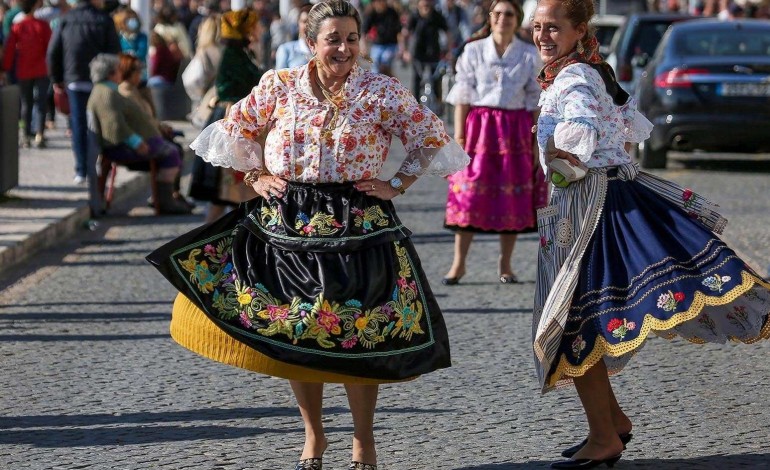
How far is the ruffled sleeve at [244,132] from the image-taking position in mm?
5809

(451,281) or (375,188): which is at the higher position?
(375,188)

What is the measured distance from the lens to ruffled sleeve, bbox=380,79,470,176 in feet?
18.9

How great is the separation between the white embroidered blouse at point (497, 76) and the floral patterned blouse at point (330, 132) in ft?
13.6

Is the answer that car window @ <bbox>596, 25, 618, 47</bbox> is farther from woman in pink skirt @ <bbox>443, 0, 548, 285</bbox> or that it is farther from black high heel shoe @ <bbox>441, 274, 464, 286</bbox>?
black high heel shoe @ <bbox>441, 274, 464, 286</bbox>

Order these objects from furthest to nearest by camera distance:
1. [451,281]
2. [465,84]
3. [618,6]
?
[618,6]
[451,281]
[465,84]

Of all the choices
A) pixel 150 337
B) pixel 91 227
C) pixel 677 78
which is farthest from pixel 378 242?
pixel 677 78

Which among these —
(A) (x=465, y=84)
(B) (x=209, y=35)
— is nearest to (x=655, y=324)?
(A) (x=465, y=84)

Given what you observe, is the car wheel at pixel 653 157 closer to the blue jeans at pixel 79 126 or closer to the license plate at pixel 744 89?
the license plate at pixel 744 89

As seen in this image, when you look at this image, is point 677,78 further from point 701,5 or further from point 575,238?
point 701,5

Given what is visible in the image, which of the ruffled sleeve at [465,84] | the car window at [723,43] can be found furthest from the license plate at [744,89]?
the ruffled sleeve at [465,84]

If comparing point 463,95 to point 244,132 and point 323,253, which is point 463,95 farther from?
point 323,253

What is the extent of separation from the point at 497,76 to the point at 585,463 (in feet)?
15.0

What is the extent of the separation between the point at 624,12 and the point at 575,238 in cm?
3487

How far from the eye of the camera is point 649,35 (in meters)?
21.0
